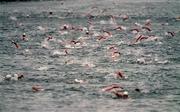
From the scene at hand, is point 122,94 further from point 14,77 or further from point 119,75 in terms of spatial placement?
point 14,77

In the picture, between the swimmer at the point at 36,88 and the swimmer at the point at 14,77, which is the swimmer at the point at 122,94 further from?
the swimmer at the point at 14,77

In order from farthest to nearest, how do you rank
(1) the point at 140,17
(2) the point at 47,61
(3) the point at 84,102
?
(1) the point at 140,17
(2) the point at 47,61
(3) the point at 84,102

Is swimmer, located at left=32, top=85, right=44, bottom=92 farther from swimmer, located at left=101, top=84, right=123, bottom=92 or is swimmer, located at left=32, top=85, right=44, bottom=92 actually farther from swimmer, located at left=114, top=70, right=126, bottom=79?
swimmer, located at left=114, top=70, right=126, bottom=79

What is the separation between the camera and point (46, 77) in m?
36.7

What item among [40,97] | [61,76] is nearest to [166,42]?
[61,76]

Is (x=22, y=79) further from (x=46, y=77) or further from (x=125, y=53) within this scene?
(x=125, y=53)

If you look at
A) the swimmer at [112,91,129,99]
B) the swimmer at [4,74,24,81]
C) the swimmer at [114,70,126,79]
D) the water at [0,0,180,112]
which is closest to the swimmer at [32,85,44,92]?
the water at [0,0,180,112]

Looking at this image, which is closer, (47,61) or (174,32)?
(47,61)

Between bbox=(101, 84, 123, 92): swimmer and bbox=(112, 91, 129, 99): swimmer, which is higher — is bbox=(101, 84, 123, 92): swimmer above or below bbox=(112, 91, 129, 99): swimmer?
above

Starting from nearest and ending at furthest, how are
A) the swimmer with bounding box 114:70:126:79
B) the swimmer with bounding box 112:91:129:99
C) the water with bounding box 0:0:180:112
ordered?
1. the water with bounding box 0:0:180:112
2. the swimmer with bounding box 112:91:129:99
3. the swimmer with bounding box 114:70:126:79

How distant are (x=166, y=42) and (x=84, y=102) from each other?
25909 mm

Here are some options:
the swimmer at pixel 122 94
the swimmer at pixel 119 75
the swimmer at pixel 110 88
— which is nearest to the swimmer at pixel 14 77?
the swimmer at pixel 119 75

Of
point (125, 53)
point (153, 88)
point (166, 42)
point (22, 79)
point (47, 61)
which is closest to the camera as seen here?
point (153, 88)

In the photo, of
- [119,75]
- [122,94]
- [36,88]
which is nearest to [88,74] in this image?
[119,75]
